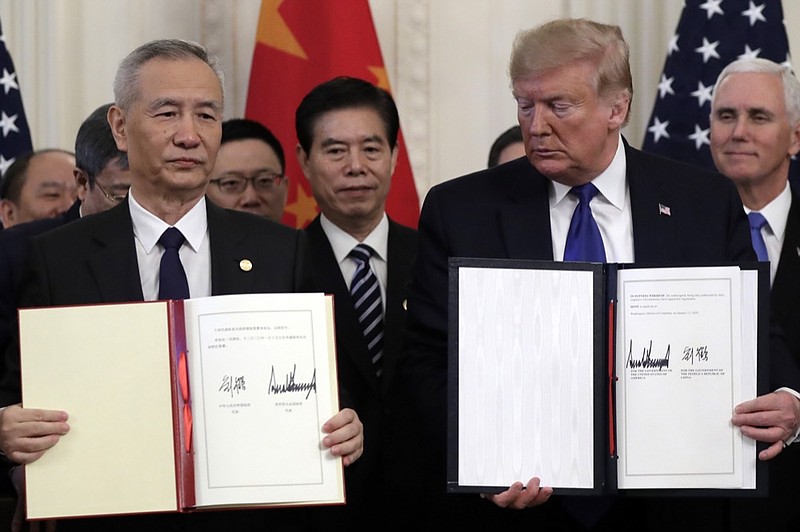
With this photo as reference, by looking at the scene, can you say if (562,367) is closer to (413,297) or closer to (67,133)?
(413,297)

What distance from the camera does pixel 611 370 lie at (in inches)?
107

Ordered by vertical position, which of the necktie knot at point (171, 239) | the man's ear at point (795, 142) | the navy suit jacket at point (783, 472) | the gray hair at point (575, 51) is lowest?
the navy suit jacket at point (783, 472)

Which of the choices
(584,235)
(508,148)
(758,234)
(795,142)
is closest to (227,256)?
(584,235)

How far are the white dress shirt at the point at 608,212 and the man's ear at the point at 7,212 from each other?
273cm

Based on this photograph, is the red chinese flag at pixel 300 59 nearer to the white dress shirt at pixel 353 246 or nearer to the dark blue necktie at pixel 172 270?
the white dress shirt at pixel 353 246

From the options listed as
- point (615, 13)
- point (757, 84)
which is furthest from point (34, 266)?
point (615, 13)

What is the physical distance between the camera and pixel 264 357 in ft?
8.56

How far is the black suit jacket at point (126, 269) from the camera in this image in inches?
109

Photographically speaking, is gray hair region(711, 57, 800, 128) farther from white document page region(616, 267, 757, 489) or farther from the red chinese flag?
white document page region(616, 267, 757, 489)

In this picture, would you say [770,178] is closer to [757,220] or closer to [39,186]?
[757,220]

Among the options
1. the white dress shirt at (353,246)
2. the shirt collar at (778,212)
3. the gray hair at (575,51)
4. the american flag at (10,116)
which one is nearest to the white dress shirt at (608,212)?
the gray hair at (575,51)

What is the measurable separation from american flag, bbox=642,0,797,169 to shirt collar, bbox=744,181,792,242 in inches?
40.5

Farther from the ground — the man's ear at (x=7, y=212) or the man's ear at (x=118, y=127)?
the man's ear at (x=118, y=127)
